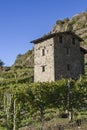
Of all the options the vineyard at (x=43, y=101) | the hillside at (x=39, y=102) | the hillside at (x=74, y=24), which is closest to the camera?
the hillside at (x=39, y=102)

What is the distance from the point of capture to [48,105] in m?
40.6

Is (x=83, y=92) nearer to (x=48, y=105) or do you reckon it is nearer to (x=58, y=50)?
(x=48, y=105)

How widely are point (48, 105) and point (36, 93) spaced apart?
1.84 m

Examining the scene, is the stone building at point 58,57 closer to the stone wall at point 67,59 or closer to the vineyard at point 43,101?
the stone wall at point 67,59

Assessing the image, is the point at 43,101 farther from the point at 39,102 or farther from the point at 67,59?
the point at 67,59

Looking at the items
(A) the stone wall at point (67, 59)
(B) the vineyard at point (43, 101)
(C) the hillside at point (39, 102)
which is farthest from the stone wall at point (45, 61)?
(B) the vineyard at point (43, 101)

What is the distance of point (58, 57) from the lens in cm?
5756

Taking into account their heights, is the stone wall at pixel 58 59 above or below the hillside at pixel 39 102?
above

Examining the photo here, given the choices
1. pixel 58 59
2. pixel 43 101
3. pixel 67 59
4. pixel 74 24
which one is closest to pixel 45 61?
pixel 58 59

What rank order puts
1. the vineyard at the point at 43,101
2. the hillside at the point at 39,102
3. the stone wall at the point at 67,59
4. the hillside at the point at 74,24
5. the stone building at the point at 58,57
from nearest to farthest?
the hillside at the point at 39,102 → the vineyard at the point at 43,101 → the stone building at the point at 58,57 → the stone wall at the point at 67,59 → the hillside at the point at 74,24

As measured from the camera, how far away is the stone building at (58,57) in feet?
→ 188

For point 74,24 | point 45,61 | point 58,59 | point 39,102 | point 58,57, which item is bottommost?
point 39,102

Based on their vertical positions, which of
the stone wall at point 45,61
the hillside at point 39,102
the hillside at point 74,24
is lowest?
the hillside at point 39,102

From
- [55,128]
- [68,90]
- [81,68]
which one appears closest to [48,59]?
[81,68]
